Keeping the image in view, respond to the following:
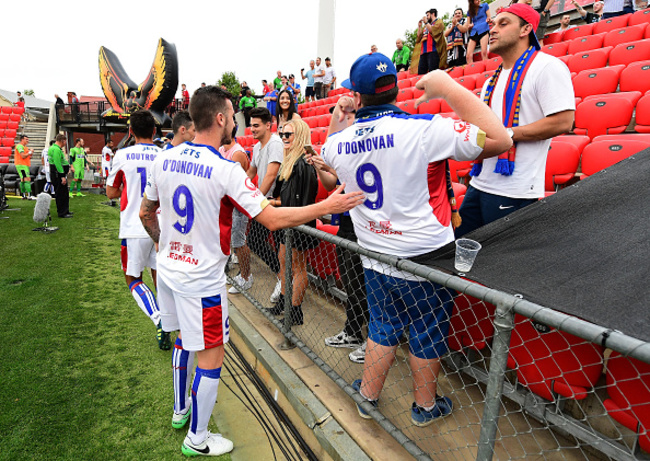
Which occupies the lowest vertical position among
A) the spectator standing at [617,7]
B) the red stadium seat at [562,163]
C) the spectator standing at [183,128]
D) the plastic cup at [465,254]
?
the plastic cup at [465,254]

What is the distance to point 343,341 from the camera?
281cm

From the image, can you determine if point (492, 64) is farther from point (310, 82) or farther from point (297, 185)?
point (310, 82)

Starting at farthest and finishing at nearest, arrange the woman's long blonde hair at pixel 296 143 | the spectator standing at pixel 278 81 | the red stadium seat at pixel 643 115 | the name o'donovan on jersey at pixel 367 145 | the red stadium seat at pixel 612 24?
the spectator standing at pixel 278 81 → the red stadium seat at pixel 612 24 → the red stadium seat at pixel 643 115 → the woman's long blonde hair at pixel 296 143 → the name o'donovan on jersey at pixel 367 145

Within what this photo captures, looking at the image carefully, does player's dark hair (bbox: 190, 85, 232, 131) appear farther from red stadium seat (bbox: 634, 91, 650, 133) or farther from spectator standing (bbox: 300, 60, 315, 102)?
spectator standing (bbox: 300, 60, 315, 102)

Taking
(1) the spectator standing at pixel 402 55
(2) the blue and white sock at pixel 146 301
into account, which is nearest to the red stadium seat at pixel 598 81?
(2) the blue and white sock at pixel 146 301

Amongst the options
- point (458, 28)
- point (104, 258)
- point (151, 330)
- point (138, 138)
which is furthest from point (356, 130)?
point (458, 28)

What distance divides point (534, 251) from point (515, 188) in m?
0.55

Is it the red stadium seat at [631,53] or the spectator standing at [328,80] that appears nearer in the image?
the red stadium seat at [631,53]

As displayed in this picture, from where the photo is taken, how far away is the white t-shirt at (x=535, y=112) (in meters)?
1.81

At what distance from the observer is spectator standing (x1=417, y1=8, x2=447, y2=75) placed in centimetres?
920

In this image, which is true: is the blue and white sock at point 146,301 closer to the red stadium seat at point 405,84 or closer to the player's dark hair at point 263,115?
the player's dark hair at point 263,115

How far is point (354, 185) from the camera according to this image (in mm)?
1896

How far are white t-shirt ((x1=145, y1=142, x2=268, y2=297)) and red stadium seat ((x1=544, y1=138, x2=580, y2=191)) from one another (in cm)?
318

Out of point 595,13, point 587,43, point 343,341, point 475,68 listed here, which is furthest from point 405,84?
point 343,341
